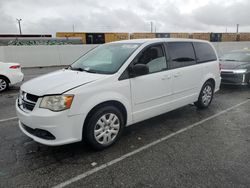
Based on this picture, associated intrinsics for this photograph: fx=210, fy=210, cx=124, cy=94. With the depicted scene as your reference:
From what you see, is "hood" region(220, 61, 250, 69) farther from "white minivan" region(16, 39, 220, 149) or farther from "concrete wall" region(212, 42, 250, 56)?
"concrete wall" region(212, 42, 250, 56)

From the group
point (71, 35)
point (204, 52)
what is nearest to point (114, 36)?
point (71, 35)

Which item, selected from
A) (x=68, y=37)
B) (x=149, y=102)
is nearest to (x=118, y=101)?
(x=149, y=102)

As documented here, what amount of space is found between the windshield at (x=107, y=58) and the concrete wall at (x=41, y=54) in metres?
14.9

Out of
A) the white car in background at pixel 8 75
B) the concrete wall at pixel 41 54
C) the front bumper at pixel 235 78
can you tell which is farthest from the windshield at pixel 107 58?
the concrete wall at pixel 41 54

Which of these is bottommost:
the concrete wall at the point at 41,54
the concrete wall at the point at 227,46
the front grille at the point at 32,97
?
the front grille at the point at 32,97

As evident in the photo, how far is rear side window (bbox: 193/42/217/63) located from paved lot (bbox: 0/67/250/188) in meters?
1.58

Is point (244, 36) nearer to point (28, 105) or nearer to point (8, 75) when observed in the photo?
point (8, 75)

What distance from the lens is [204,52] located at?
5.27 metres

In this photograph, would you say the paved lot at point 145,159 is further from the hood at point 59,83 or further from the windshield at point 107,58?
the windshield at point 107,58

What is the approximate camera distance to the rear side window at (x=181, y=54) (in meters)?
4.31

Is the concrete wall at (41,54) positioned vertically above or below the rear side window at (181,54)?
above

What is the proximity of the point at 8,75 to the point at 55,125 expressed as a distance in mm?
6173

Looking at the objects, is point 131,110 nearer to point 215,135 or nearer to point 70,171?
point 70,171

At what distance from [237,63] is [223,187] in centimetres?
664
